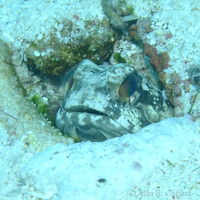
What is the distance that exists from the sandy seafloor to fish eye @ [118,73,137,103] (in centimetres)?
61

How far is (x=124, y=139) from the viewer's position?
235 centimetres

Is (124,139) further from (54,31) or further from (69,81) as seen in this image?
(54,31)

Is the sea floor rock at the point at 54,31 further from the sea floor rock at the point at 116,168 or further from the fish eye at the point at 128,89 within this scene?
the sea floor rock at the point at 116,168

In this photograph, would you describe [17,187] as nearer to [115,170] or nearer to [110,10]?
[115,170]

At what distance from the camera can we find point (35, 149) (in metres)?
2.58

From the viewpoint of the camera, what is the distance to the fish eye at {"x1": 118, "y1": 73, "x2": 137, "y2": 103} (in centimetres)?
309

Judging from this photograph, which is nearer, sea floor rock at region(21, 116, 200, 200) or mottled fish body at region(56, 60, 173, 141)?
sea floor rock at region(21, 116, 200, 200)

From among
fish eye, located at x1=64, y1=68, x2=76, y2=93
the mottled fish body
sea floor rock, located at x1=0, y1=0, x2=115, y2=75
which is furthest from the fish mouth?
sea floor rock, located at x1=0, y1=0, x2=115, y2=75

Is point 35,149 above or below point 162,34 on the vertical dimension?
below

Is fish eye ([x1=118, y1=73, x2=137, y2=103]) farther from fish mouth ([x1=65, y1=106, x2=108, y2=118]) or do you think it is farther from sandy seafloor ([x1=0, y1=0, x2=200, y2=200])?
sandy seafloor ([x1=0, y1=0, x2=200, y2=200])

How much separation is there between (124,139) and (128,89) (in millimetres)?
1017

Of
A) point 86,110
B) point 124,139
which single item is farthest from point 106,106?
point 124,139

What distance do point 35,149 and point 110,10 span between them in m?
2.85

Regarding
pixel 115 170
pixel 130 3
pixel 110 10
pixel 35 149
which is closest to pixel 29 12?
pixel 110 10
